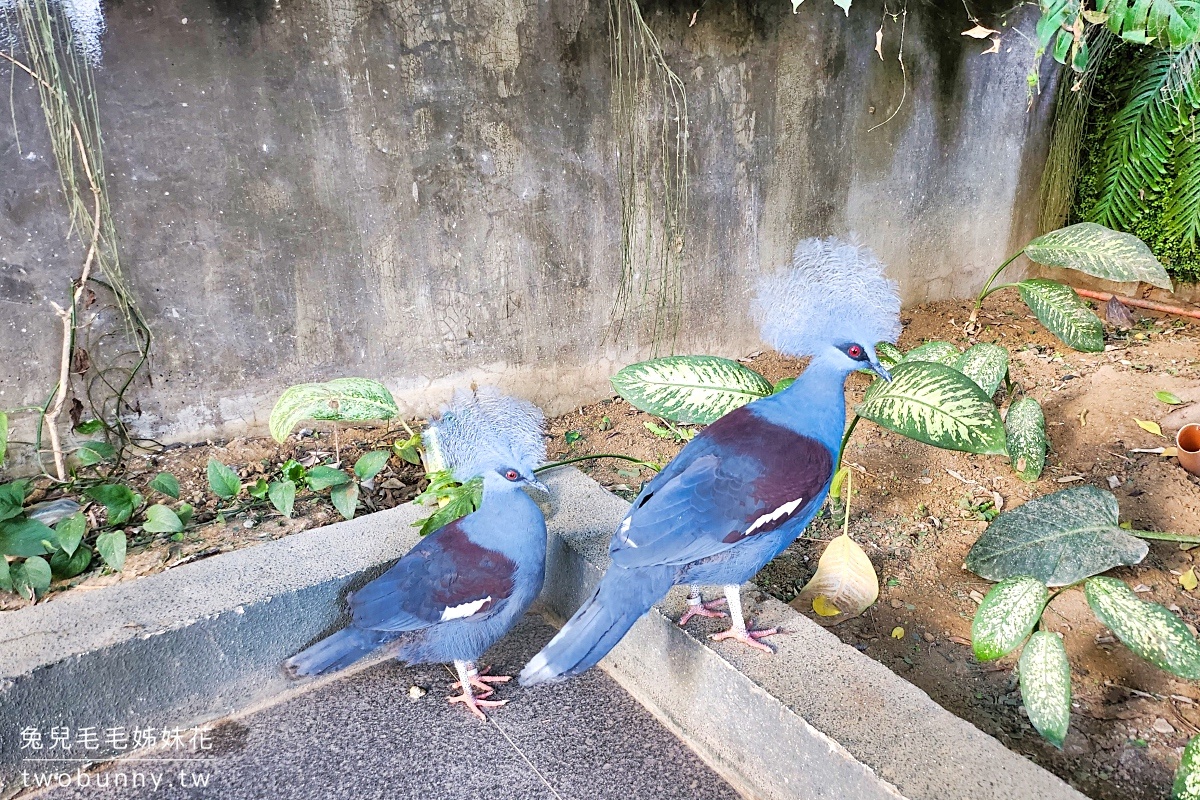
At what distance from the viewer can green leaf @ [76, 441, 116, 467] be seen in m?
2.34

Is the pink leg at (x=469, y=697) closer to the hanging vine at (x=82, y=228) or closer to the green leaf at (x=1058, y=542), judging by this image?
the green leaf at (x=1058, y=542)

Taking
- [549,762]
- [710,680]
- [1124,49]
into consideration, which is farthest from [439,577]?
[1124,49]

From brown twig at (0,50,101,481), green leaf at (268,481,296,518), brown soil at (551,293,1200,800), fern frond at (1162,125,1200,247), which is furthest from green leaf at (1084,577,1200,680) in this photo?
fern frond at (1162,125,1200,247)

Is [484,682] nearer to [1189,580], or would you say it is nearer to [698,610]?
[698,610]

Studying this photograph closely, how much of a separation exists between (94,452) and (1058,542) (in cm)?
270

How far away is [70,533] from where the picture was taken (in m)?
1.98

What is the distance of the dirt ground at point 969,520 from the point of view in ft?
5.13

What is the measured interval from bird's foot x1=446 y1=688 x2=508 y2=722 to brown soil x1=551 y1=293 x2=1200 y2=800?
0.79 metres

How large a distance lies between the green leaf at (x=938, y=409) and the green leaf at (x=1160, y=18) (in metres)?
1.48

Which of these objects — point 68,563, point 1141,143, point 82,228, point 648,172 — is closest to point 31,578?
point 68,563

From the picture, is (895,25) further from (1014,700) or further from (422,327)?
(1014,700)

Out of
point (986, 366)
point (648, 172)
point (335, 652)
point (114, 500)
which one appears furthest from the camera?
point (648, 172)

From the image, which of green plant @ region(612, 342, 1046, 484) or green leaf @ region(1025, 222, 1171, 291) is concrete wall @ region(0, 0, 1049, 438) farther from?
green leaf @ region(1025, 222, 1171, 291)

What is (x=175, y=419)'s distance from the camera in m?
2.59
